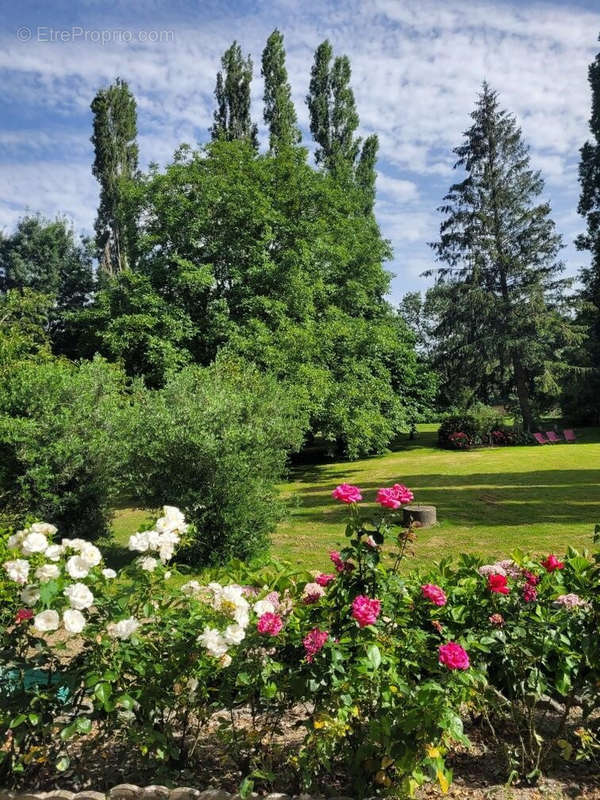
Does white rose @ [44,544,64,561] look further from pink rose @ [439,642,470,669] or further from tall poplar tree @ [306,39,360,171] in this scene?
tall poplar tree @ [306,39,360,171]

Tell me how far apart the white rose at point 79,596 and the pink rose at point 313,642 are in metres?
0.90

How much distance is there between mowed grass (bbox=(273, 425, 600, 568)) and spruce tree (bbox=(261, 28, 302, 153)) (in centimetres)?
1512

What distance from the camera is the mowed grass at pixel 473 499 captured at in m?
8.12

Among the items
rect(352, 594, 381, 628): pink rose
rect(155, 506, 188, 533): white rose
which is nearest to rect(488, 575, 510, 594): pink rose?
rect(352, 594, 381, 628): pink rose

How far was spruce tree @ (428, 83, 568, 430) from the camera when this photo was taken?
26.3m

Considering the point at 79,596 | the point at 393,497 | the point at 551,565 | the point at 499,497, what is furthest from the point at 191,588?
the point at 499,497

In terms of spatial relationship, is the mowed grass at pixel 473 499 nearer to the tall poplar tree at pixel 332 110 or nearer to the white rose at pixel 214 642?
the white rose at pixel 214 642

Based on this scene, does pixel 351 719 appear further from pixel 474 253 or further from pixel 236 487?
pixel 474 253

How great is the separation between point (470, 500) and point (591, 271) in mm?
23812

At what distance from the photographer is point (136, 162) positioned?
2769 cm

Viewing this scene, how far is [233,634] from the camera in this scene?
220cm

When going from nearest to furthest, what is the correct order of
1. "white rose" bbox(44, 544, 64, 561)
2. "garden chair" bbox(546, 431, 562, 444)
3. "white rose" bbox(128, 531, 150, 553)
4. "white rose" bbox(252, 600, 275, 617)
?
"white rose" bbox(252, 600, 275, 617), "white rose" bbox(44, 544, 64, 561), "white rose" bbox(128, 531, 150, 553), "garden chair" bbox(546, 431, 562, 444)

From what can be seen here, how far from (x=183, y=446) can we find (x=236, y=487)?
85 centimetres

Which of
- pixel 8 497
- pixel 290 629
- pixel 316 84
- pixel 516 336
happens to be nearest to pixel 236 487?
pixel 8 497
